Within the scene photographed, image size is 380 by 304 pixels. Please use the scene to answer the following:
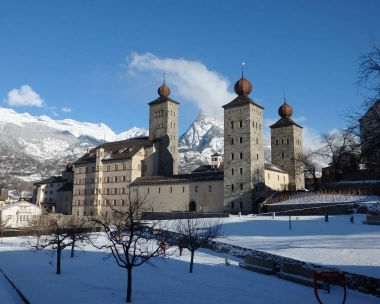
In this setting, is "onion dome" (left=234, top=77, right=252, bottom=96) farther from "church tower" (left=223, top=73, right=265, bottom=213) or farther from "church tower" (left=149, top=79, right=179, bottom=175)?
"church tower" (left=149, top=79, right=179, bottom=175)

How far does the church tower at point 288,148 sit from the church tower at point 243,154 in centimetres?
1077

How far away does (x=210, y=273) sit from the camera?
2178cm

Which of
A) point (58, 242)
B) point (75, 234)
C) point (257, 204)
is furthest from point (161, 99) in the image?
point (58, 242)

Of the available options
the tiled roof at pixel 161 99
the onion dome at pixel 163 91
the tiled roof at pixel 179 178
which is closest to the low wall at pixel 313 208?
the tiled roof at pixel 179 178

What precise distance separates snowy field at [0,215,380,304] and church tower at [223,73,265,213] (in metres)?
20.3

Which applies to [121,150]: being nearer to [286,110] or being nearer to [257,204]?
[257,204]

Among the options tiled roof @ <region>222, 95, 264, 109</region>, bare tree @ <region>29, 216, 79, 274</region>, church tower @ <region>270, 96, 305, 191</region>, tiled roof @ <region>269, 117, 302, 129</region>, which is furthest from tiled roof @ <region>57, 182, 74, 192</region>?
tiled roof @ <region>269, 117, 302, 129</region>

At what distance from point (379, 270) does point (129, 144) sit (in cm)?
6041

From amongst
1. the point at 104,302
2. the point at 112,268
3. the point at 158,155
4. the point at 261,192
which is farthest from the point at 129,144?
the point at 104,302

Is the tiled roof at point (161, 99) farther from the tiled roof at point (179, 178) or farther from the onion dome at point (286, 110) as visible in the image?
the onion dome at point (286, 110)

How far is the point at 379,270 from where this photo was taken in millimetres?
18094

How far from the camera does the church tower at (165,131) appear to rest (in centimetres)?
7149

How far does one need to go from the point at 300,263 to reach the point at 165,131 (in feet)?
173

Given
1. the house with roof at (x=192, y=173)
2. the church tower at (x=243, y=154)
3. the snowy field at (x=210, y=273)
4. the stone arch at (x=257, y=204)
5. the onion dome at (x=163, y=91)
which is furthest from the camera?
the onion dome at (x=163, y=91)
